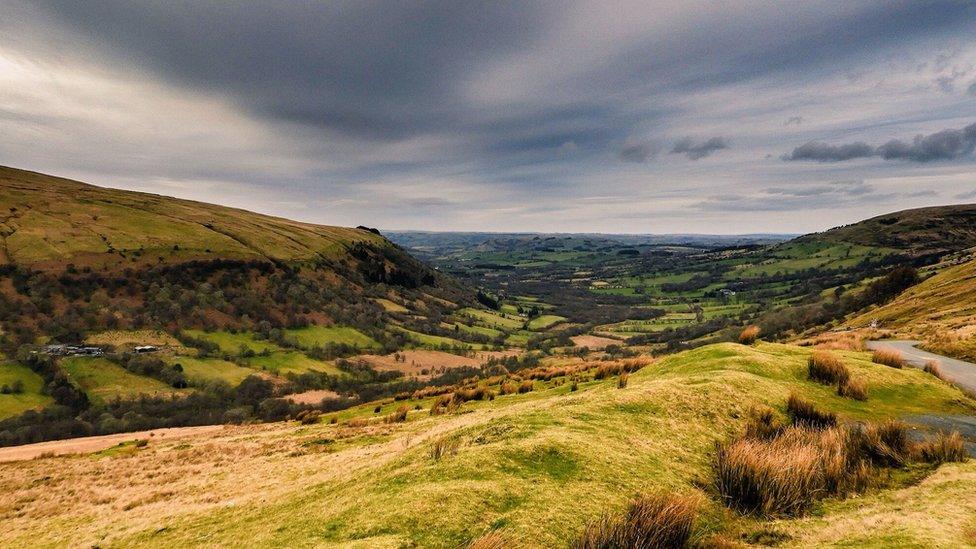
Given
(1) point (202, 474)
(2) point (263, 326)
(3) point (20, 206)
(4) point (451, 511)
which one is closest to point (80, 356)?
(2) point (263, 326)

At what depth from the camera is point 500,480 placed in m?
6.52

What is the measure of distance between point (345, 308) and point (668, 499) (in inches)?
6850

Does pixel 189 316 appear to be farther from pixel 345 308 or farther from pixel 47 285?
pixel 345 308

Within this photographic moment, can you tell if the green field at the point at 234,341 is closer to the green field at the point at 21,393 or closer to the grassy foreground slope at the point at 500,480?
the green field at the point at 21,393

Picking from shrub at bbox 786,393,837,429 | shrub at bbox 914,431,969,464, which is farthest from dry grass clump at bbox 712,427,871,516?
shrub at bbox 786,393,837,429

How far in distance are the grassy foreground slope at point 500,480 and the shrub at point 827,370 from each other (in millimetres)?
381

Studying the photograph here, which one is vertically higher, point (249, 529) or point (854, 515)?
point (854, 515)

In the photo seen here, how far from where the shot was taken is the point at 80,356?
93.9m

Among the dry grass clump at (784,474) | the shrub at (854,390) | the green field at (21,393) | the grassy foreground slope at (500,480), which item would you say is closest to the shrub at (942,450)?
the grassy foreground slope at (500,480)

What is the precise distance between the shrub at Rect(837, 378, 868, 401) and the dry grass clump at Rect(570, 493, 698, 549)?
8845mm

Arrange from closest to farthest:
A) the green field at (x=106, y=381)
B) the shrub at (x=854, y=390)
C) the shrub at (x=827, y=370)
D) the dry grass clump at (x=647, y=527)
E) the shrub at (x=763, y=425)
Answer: the dry grass clump at (x=647, y=527) < the shrub at (x=763, y=425) < the shrub at (x=854, y=390) < the shrub at (x=827, y=370) < the green field at (x=106, y=381)

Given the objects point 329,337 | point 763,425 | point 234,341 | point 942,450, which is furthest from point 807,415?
point 329,337

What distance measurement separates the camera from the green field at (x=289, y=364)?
110000 mm

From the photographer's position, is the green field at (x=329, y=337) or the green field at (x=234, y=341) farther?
the green field at (x=329, y=337)
